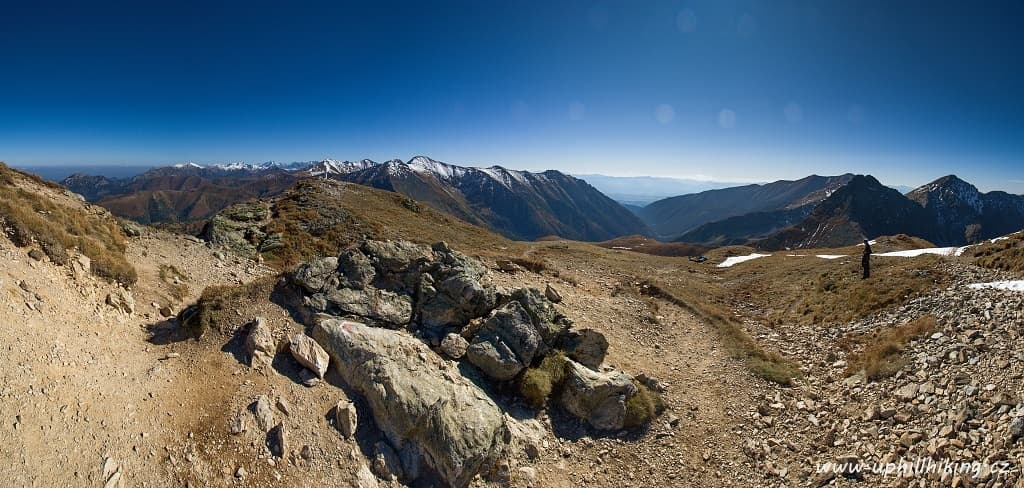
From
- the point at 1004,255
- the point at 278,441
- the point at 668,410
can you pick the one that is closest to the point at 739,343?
the point at 668,410

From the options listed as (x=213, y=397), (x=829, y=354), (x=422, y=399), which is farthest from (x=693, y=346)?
(x=213, y=397)

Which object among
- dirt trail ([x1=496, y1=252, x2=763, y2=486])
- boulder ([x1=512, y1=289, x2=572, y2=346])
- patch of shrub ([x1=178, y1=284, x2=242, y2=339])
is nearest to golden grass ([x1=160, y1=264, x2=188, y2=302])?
patch of shrub ([x1=178, y1=284, x2=242, y2=339])

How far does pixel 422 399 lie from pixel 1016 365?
19.2 m

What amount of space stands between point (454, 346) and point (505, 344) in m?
2.11

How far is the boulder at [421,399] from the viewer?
11852 millimetres

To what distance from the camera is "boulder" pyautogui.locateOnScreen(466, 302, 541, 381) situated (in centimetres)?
1562

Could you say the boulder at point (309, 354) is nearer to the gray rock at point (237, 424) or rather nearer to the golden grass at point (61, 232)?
the gray rock at point (237, 424)

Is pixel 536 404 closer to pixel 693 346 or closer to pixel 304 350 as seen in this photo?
pixel 304 350

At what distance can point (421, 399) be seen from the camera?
1270 centimetres

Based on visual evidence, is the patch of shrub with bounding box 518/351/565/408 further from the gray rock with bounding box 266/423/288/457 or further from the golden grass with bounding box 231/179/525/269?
the golden grass with bounding box 231/179/525/269

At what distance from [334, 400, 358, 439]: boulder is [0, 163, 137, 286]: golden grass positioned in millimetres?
12193

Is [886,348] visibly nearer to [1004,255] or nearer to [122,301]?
[1004,255]

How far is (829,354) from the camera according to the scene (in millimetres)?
18672

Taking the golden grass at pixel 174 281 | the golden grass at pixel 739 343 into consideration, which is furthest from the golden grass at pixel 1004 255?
the golden grass at pixel 174 281
